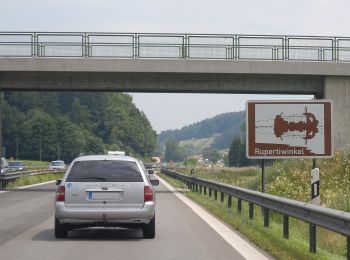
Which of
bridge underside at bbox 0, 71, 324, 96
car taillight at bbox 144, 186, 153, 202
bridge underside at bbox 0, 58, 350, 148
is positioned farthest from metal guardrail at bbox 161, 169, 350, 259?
bridge underside at bbox 0, 71, 324, 96

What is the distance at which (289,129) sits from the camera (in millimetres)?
16312

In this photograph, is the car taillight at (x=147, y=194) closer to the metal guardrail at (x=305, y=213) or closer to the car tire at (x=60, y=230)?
the car tire at (x=60, y=230)

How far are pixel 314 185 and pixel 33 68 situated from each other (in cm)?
2353

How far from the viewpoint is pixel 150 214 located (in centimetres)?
1308

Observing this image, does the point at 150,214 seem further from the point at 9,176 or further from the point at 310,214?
the point at 9,176

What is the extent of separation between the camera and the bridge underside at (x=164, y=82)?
1431 inches

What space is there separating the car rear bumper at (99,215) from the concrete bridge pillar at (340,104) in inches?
948

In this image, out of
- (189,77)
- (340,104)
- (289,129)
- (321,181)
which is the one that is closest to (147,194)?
(289,129)

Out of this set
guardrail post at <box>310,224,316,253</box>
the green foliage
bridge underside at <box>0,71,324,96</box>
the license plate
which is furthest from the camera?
bridge underside at <box>0,71,324,96</box>

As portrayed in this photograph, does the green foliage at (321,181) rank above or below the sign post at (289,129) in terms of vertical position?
below

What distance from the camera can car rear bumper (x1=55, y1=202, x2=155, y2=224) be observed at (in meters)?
12.9

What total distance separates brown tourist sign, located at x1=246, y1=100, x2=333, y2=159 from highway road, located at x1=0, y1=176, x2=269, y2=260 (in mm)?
2008

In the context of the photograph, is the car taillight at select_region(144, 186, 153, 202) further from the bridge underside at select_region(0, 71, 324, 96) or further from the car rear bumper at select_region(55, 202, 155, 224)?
the bridge underside at select_region(0, 71, 324, 96)

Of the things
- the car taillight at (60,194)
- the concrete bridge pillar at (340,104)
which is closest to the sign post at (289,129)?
the car taillight at (60,194)
